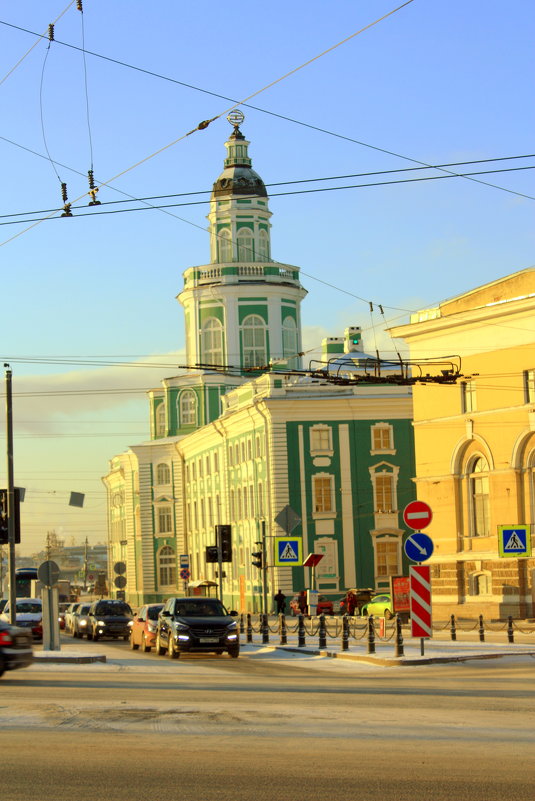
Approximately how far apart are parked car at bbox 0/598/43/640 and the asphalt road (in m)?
20.8

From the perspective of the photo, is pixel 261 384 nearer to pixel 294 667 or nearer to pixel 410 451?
pixel 410 451

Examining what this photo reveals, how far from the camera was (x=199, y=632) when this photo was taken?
31.2 metres

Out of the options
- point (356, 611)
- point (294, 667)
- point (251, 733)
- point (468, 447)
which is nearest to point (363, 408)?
point (356, 611)

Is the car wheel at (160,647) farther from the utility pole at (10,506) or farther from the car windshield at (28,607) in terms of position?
the car windshield at (28,607)

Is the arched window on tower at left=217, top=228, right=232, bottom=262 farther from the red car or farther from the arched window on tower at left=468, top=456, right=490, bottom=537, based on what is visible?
the arched window on tower at left=468, top=456, right=490, bottom=537

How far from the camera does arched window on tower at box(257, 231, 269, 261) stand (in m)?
84.6

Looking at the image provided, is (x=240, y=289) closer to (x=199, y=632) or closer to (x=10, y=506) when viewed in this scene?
(x=10, y=506)

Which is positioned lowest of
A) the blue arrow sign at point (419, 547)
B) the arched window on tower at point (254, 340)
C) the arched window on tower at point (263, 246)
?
the blue arrow sign at point (419, 547)

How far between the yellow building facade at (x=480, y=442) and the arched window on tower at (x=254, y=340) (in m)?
31.7

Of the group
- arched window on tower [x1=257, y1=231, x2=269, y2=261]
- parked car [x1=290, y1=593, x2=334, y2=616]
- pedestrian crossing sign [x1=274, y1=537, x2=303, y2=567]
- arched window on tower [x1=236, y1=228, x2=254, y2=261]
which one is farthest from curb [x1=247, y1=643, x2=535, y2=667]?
arched window on tower [x1=257, y1=231, x2=269, y2=261]

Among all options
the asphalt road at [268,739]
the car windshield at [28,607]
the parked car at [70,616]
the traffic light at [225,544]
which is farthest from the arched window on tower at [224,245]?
the asphalt road at [268,739]

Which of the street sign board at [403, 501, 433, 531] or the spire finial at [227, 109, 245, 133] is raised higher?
the spire finial at [227, 109, 245, 133]

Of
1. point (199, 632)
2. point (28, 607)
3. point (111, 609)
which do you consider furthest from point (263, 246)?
point (199, 632)

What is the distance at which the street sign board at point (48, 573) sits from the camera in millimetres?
30484
